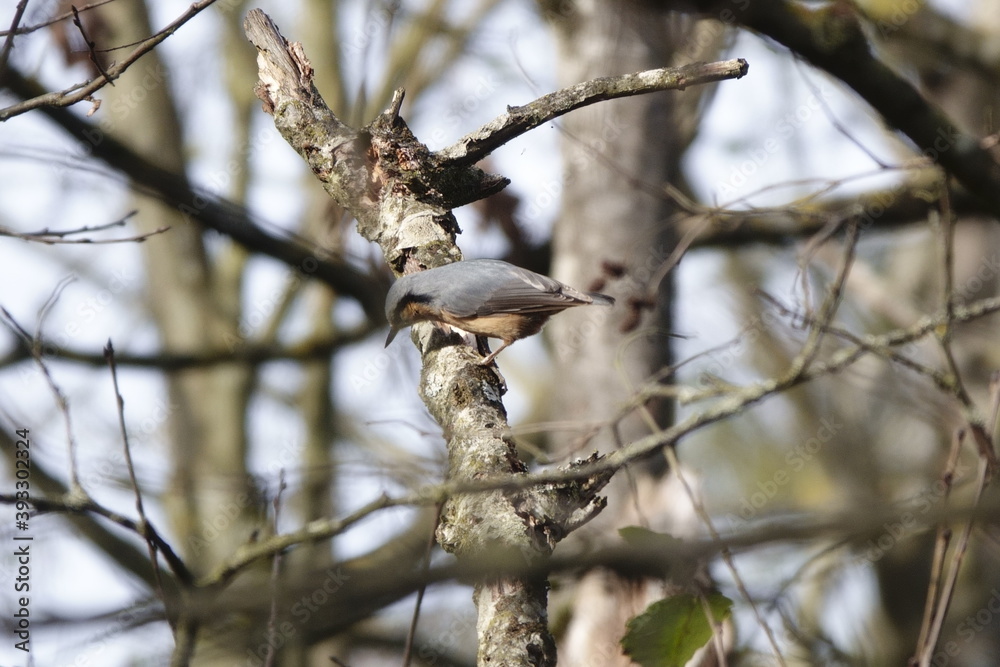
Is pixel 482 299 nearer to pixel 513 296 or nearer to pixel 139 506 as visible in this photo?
pixel 513 296

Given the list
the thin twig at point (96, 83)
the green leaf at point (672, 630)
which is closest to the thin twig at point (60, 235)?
the thin twig at point (96, 83)

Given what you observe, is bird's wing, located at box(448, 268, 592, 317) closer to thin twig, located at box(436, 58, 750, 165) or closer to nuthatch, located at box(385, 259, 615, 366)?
nuthatch, located at box(385, 259, 615, 366)

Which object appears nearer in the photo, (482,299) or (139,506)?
(139,506)

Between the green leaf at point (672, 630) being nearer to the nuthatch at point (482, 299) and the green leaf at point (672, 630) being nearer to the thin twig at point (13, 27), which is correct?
the nuthatch at point (482, 299)

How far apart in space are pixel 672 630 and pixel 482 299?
138 cm

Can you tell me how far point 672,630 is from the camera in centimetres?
210

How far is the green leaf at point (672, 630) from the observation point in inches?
82.3

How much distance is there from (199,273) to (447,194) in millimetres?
5836

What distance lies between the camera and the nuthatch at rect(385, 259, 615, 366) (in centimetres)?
275

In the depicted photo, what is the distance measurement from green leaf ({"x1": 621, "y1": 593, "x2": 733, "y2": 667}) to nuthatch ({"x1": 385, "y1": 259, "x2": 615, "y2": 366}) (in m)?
0.88

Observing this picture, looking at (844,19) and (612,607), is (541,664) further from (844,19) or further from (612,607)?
(844,19)

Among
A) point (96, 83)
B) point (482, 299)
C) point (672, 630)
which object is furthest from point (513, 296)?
point (96, 83)

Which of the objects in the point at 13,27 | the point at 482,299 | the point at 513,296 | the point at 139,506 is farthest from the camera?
the point at 513,296

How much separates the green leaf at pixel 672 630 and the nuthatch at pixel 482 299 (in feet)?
2.90
